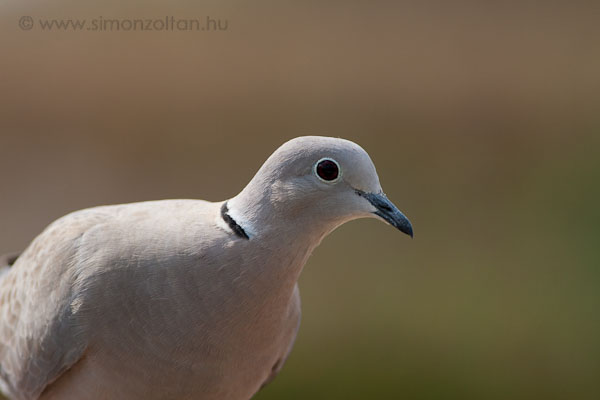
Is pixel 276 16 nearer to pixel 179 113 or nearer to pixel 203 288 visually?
pixel 179 113

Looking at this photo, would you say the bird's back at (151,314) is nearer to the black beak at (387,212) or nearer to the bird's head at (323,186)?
the bird's head at (323,186)

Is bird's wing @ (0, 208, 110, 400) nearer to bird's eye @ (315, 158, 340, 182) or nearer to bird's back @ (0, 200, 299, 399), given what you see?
bird's back @ (0, 200, 299, 399)

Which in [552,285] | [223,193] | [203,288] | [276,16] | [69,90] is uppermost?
[276,16]

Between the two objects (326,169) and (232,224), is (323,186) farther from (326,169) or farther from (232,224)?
(232,224)

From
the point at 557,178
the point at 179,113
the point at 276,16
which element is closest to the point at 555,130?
the point at 557,178

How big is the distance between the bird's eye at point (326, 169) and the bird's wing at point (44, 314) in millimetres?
482

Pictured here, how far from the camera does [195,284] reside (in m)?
1.10

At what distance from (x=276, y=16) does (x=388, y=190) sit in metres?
1.00

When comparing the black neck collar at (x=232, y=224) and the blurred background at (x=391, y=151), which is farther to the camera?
the blurred background at (x=391, y=151)

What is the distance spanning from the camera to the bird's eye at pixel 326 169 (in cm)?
103

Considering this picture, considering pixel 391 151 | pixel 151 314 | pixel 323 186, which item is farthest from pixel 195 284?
pixel 391 151

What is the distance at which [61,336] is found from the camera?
1181 mm

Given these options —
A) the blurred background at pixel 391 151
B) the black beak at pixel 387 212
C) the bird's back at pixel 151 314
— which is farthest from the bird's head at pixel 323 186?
the blurred background at pixel 391 151

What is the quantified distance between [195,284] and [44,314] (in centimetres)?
34
